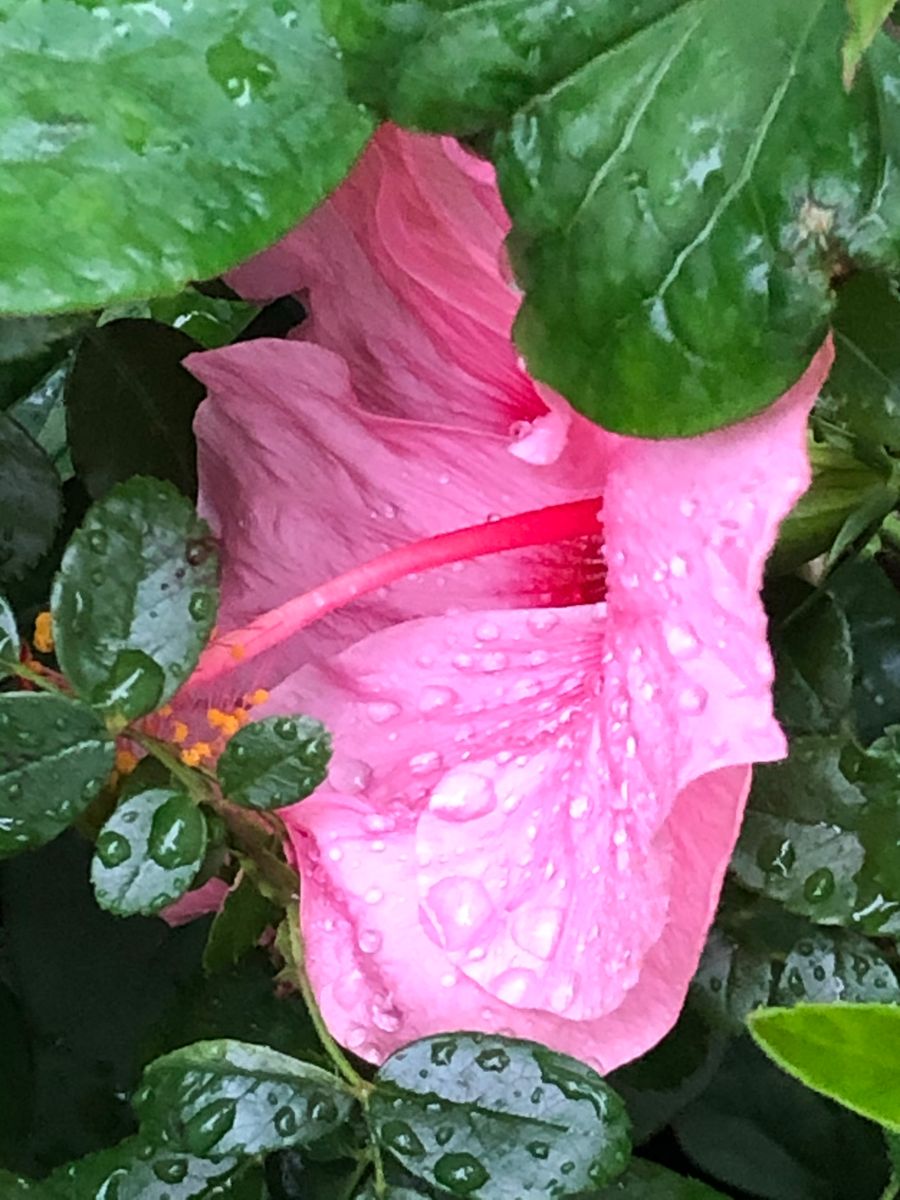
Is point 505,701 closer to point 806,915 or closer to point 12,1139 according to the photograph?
point 806,915

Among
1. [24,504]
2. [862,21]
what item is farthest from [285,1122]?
[862,21]

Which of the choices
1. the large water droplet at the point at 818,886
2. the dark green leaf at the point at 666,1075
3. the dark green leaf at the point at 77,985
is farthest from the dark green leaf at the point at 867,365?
the dark green leaf at the point at 77,985

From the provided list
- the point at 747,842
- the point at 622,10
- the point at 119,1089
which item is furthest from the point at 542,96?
the point at 119,1089

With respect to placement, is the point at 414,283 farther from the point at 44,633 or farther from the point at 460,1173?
the point at 460,1173

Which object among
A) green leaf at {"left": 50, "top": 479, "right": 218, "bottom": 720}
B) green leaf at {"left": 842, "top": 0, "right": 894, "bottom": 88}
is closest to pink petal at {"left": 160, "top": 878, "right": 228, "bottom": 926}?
green leaf at {"left": 50, "top": 479, "right": 218, "bottom": 720}

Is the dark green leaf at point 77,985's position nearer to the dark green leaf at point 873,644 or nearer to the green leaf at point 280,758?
the green leaf at point 280,758
